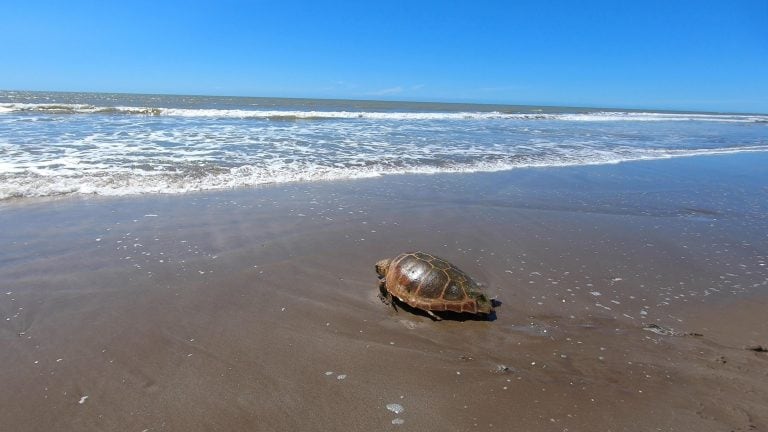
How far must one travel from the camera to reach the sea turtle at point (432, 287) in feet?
13.0

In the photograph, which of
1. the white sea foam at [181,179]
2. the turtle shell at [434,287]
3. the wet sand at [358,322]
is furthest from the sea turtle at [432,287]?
the white sea foam at [181,179]

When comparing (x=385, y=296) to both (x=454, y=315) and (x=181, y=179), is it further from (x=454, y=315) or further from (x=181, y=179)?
(x=181, y=179)

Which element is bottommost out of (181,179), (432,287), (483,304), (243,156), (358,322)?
(358,322)

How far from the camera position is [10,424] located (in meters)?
2.60

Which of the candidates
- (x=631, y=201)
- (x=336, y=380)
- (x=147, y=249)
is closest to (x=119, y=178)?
(x=147, y=249)

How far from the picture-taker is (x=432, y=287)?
4062 mm

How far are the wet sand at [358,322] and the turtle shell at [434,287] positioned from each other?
6.8 inches

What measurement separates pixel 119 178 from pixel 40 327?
17.9 ft

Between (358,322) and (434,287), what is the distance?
78 centimetres

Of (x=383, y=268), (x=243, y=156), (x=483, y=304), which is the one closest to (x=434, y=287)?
(x=483, y=304)

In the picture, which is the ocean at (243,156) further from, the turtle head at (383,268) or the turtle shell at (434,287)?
the turtle shell at (434,287)

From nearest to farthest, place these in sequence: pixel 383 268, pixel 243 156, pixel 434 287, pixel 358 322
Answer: pixel 358 322 → pixel 434 287 → pixel 383 268 → pixel 243 156

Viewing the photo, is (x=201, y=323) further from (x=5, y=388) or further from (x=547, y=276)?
(x=547, y=276)

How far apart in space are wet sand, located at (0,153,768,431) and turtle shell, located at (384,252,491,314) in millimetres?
172
